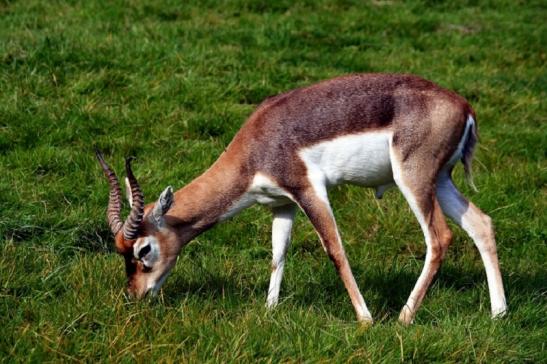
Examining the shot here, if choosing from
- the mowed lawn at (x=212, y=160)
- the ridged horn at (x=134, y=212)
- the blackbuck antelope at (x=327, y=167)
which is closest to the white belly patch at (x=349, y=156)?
the blackbuck antelope at (x=327, y=167)

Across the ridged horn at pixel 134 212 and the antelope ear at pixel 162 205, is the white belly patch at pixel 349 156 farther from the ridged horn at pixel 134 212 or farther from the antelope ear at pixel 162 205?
the ridged horn at pixel 134 212

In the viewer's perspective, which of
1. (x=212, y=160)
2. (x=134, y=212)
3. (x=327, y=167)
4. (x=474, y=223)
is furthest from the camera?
(x=212, y=160)

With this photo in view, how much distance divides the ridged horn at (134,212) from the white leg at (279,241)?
1057 mm

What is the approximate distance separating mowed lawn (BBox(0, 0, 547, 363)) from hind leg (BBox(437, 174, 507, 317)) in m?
0.22

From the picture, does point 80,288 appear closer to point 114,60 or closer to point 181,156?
point 181,156

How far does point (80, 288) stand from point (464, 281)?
284 centimetres

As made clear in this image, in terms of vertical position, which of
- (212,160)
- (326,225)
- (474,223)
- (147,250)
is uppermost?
(326,225)

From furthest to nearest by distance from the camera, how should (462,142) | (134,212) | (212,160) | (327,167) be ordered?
(212,160) → (462,142) → (327,167) → (134,212)

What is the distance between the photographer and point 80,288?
5270 mm

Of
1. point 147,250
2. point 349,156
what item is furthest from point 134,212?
point 349,156

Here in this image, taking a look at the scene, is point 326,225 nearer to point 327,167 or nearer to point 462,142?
point 327,167

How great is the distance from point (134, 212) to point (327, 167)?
1288 millimetres

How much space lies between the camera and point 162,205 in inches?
221

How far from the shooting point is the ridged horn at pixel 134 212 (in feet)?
17.8
